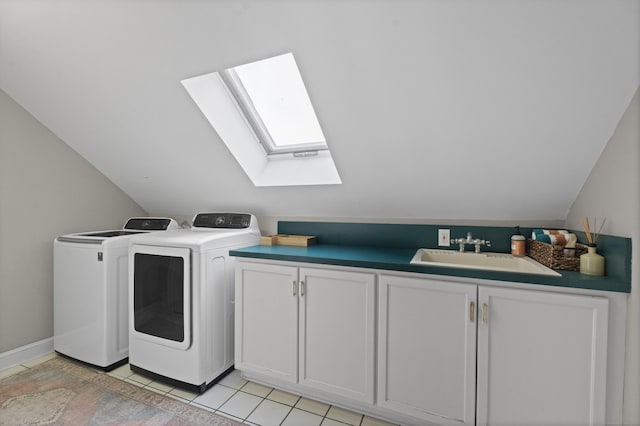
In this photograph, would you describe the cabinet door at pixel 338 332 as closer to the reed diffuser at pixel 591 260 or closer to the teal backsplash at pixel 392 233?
the teal backsplash at pixel 392 233

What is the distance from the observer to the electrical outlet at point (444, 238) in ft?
6.84

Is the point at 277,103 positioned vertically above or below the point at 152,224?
above

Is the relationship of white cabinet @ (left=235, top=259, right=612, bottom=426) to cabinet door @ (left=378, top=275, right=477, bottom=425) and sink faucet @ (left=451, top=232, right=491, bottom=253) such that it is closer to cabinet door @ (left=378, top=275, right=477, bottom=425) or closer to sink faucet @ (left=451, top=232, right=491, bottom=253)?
cabinet door @ (left=378, top=275, right=477, bottom=425)

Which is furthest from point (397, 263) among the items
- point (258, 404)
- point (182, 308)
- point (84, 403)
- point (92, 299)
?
point (92, 299)

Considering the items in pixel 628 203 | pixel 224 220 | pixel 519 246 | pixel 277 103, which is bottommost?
pixel 519 246

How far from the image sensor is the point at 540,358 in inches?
54.2

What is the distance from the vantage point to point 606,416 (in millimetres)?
1291

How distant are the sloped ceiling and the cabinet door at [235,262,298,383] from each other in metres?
0.70

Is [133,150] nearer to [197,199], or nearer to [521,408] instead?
[197,199]

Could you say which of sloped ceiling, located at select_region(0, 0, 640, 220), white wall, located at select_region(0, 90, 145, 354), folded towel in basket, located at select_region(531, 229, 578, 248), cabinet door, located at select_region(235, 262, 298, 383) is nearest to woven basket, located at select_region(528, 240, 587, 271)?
folded towel in basket, located at select_region(531, 229, 578, 248)

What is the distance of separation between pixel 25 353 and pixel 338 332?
2.53 m

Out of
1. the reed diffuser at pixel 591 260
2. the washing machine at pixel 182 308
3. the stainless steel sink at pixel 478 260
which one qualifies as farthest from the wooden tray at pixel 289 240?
the reed diffuser at pixel 591 260

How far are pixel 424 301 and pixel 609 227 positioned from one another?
0.89 meters

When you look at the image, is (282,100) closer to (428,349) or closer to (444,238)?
(444,238)
